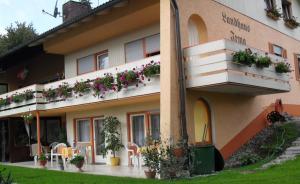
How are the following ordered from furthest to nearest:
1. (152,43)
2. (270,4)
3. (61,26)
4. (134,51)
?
(270,4) < (61,26) < (134,51) < (152,43)

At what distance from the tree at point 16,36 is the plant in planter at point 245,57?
86.5 feet

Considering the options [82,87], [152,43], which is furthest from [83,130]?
[152,43]

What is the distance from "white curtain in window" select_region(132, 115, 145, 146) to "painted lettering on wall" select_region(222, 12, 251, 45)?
4.86 m

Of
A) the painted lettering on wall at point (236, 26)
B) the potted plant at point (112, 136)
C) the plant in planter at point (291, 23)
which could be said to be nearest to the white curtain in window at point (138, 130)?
the potted plant at point (112, 136)

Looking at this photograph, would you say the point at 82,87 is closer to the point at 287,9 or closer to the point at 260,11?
the point at 260,11

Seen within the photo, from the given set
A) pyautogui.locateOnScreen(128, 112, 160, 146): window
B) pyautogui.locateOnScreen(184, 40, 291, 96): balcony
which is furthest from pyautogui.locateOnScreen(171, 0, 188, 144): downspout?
pyautogui.locateOnScreen(128, 112, 160, 146): window

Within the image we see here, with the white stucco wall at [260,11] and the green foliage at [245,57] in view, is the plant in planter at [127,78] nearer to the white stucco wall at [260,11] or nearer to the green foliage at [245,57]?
the green foliage at [245,57]

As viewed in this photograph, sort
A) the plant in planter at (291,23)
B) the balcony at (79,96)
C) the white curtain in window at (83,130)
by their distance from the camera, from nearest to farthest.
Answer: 1. the balcony at (79,96)
2. the white curtain in window at (83,130)
3. the plant in planter at (291,23)

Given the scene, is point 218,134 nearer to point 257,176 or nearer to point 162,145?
point 162,145

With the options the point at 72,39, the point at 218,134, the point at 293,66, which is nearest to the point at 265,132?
the point at 218,134

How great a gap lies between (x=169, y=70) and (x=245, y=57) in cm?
243

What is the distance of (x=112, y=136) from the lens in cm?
1680

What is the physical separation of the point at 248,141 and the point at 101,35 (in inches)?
294

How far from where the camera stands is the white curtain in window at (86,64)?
1905cm
